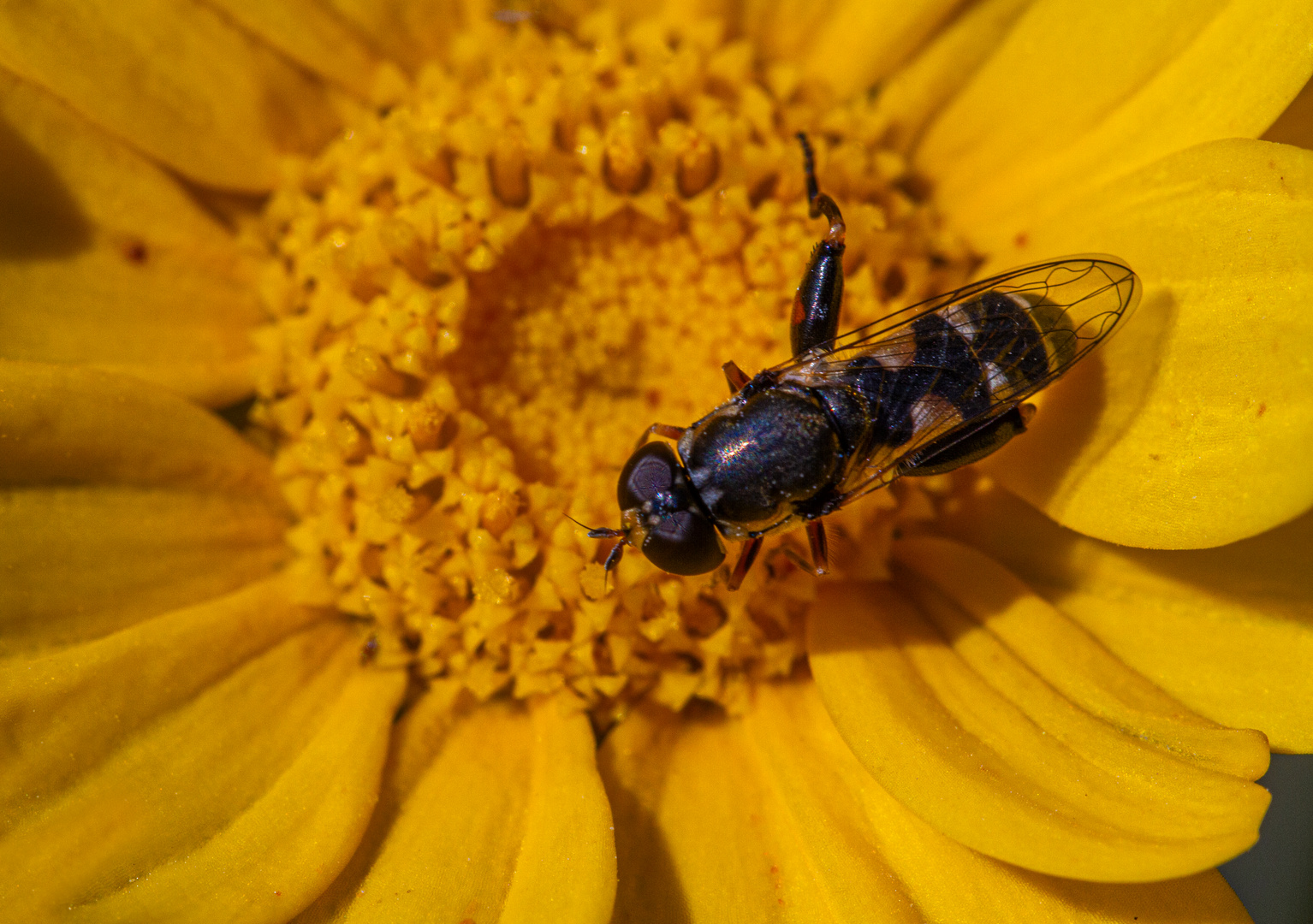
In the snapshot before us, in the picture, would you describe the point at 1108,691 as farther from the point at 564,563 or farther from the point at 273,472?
the point at 273,472

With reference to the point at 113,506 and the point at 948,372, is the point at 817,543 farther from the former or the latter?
the point at 113,506

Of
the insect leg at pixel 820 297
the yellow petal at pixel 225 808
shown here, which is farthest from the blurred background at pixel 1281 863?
the yellow petal at pixel 225 808

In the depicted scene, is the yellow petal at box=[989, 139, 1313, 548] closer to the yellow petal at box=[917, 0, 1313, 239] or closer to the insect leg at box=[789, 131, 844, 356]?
the yellow petal at box=[917, 0, 1313, 239]

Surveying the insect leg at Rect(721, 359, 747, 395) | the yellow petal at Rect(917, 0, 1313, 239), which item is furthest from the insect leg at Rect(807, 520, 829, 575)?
the yellow petal at Rect(917, 0, 1313, 239)

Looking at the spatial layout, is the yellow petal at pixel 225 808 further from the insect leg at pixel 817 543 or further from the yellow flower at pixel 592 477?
the insect leg at pixel 817 543

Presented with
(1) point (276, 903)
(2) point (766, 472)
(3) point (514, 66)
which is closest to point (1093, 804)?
(2) point (766, 472)

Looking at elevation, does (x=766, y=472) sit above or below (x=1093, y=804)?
above

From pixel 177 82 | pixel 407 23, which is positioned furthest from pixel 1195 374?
pixel 177 82
